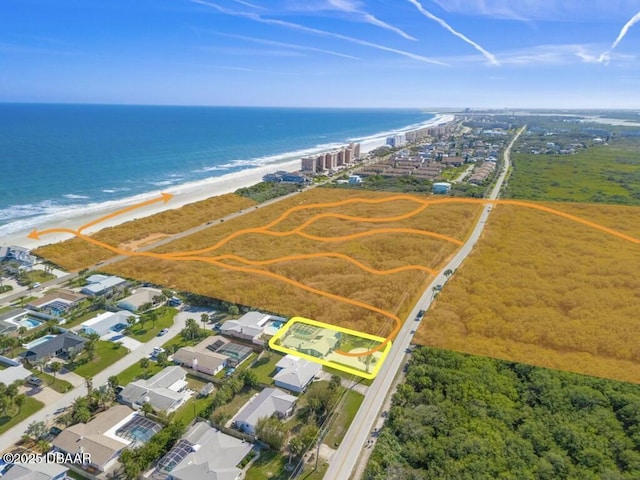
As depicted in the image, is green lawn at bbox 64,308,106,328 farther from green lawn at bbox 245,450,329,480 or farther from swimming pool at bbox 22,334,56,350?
green lawn at bbox 245,450,329,480

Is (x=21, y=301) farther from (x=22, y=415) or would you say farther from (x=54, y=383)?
(x=22, y=415)

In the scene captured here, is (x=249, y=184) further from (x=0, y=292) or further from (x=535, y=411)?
(x=535, y=411)

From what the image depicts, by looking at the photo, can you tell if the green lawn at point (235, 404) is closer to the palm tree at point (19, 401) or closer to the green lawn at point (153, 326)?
the green lawn at point (153, 326)

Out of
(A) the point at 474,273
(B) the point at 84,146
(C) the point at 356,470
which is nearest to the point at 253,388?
(C) the point at 356,470

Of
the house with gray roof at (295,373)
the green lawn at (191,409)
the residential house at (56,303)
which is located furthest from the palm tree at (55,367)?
the house with gray roof at (295,373)

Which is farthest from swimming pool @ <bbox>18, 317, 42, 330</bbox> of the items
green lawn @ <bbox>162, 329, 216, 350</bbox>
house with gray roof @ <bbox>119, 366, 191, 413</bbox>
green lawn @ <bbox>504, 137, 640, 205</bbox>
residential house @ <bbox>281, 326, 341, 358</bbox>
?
green lawn @ <bbox>504, 137, 640, 205</bbox>

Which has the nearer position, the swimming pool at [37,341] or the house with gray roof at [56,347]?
the house with gray roof at [56,347]
